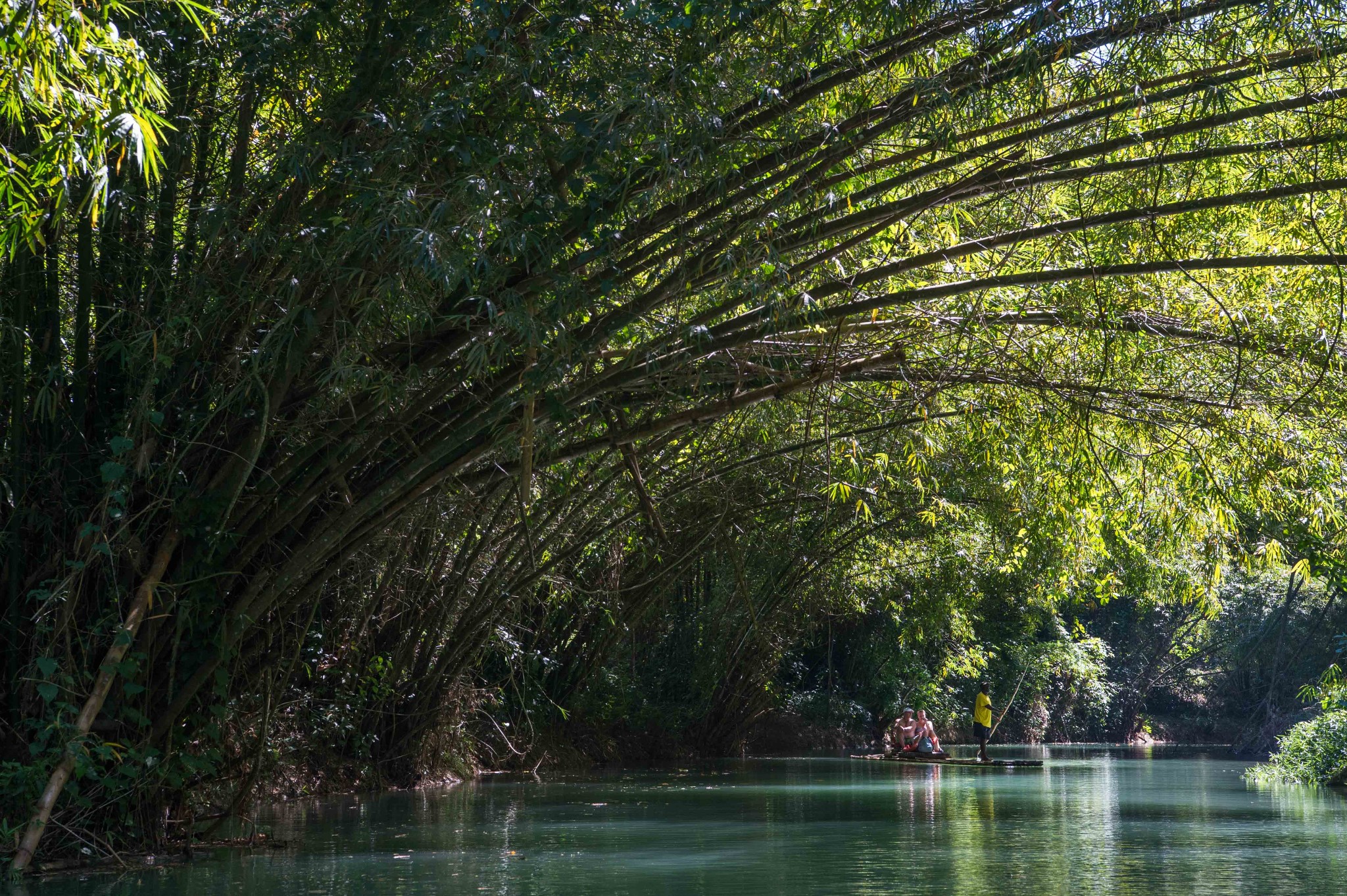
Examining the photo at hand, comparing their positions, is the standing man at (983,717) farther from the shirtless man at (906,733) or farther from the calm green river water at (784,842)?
the calm green river water at (784,842)

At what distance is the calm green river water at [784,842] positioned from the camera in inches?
198

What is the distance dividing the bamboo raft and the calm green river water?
3.18 metres

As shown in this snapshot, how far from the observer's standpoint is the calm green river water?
198 inches

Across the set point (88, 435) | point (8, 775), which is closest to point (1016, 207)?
point (88, 435)

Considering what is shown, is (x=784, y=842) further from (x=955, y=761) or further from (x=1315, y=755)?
(x=955, y=761)

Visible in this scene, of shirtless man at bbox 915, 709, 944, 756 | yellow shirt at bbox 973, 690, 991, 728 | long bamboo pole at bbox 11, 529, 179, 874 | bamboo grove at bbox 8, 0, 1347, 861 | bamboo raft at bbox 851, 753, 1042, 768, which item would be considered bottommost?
bamboo raft at bbox 851, 753, 1042, 768

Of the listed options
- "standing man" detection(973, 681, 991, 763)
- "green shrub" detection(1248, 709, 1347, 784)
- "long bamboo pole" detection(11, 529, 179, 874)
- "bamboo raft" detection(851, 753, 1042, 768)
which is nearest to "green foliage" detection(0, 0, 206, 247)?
"long bamboo pole" detection(11, 529, 179, 874)

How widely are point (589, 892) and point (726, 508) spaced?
3869mm

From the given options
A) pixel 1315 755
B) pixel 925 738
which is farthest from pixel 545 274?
pixel 925 738

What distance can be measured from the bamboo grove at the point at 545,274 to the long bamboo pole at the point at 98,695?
0.8 inches

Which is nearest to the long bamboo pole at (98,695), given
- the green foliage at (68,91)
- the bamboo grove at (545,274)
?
the bamboo grove at (545,274)

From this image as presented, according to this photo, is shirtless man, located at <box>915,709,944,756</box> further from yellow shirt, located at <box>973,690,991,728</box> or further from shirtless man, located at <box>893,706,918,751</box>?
yellow shirt, located at <box>973,690,991,728</box>

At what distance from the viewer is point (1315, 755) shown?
39.8 feet

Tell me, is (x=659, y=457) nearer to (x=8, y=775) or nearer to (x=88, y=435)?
(x=88, y=435)
